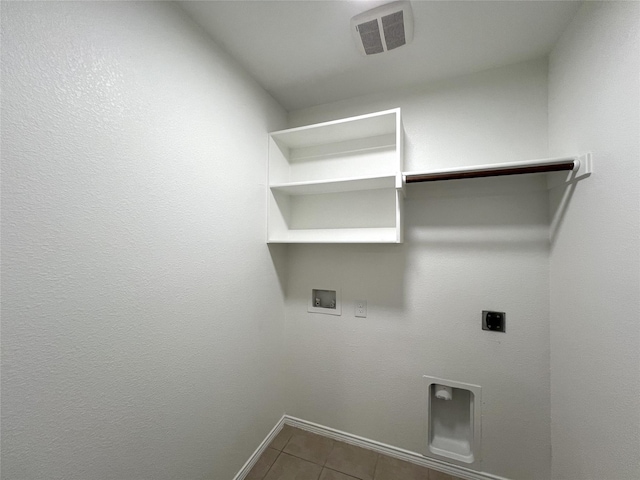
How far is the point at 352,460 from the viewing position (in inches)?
58.1

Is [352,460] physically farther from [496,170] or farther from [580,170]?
[580,170]

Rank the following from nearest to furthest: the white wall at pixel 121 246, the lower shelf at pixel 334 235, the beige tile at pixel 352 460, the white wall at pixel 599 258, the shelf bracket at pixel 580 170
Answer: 1. the white wall at pixel 121 246
2. the white wall at pixel 599 258
3. the shelf bracket at pixel 580 170
4. the beige tile at pixel 352 460
5. the lower shelf at pixel 334 235

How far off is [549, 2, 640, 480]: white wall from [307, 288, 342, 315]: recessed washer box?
117cm

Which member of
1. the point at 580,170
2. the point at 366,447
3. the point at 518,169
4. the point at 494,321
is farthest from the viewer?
the point at 366,447

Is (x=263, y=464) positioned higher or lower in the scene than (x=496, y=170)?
lower

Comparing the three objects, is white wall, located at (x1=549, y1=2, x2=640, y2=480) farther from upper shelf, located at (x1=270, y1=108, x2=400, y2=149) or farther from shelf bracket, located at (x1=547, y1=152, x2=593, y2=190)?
upper shelf, located at (x1=270, y1=108, x2=400, y2=149)

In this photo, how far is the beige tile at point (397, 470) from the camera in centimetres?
137

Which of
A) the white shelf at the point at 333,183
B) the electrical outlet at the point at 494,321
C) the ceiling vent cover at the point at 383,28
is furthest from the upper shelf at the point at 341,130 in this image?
the electrical outlet at the point at 494,321

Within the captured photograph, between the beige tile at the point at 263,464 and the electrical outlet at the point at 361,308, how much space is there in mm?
1023

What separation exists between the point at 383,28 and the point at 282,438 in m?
2.49

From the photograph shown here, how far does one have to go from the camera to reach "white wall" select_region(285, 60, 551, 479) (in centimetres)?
129

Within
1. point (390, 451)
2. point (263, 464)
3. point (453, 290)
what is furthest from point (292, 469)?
point (453, 290)

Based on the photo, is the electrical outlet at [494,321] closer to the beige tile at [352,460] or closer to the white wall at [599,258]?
the white wall at [599,258]

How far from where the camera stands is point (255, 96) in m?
1.49
